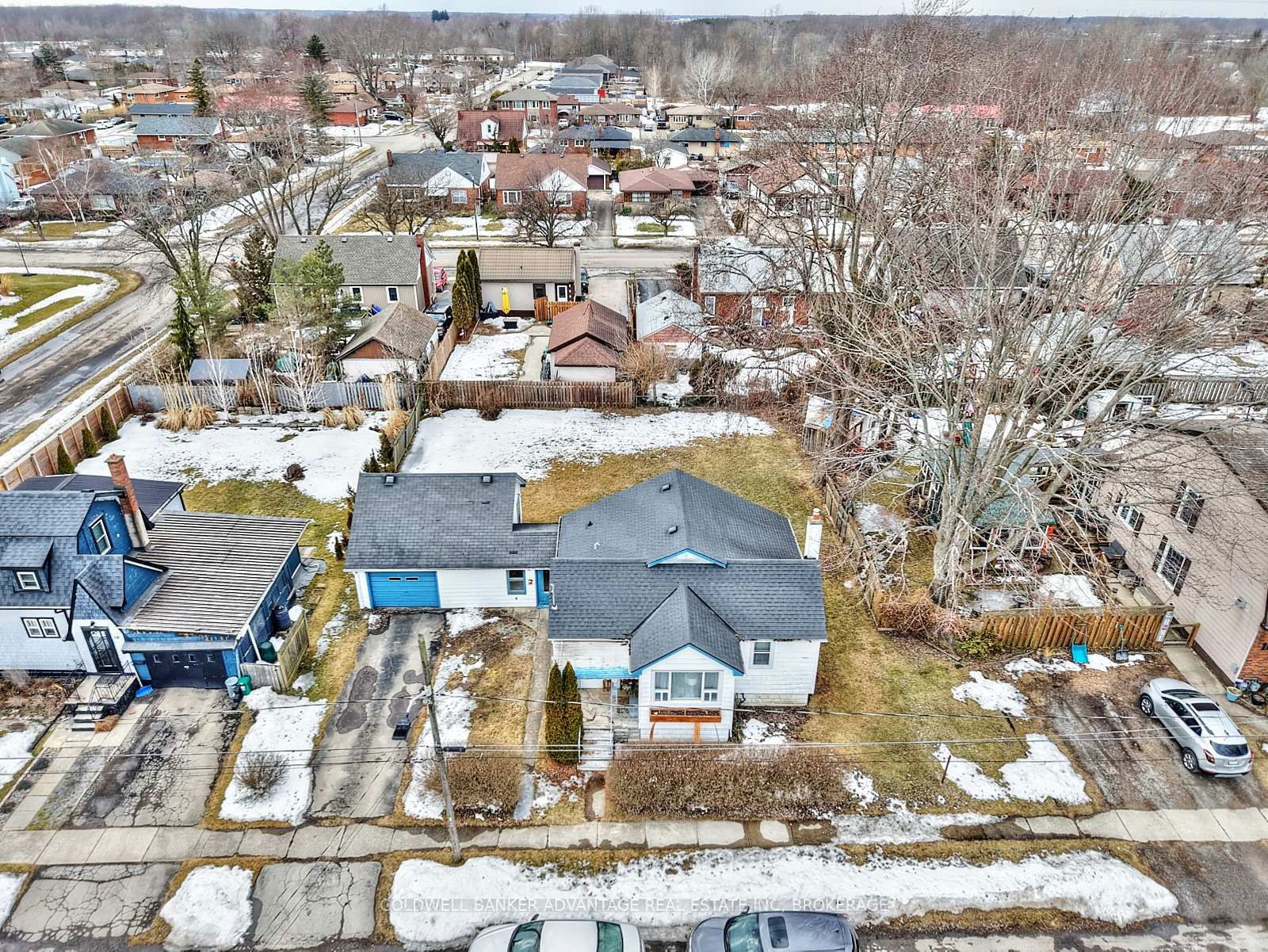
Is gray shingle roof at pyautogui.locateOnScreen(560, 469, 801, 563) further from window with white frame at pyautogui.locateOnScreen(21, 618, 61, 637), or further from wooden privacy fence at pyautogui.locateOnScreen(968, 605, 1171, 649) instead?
window with white frame at pyautogui.locateOnScreen(21, 618, 61, 637)

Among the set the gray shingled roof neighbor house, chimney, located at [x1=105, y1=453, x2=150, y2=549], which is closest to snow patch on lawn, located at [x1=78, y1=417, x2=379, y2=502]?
chimney, located at [x1=105, y1=453, x2=150, y2=549]

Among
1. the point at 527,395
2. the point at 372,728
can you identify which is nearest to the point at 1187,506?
the point at 372,728

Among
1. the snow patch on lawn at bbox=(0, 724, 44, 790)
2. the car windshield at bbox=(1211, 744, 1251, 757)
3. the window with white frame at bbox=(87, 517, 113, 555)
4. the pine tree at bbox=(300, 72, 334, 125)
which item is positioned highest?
the pine tree at bbox=(300, 72, 334, 125)

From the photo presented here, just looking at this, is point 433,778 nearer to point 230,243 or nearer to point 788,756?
point 788,756

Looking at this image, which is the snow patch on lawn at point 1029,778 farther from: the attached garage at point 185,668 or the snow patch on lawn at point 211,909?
the attached garage at point 185,668

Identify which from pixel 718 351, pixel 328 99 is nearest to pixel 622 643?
pixel 718 351

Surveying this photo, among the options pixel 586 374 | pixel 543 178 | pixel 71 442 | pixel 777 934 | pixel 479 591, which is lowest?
pixel 479 591

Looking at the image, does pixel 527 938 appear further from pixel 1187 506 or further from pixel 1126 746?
pixel 1187 506
